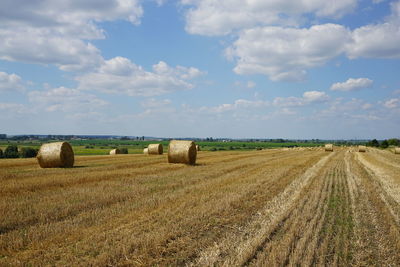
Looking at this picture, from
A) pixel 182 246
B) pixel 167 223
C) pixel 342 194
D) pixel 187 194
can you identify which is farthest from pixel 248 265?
pixel 342 194

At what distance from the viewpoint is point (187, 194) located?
10820 millimetres

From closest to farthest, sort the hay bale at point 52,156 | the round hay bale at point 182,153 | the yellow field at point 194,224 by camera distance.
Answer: the yellow field at point 194,224 < the hay bale at point 52,156 < the round hay bale at point 182,153

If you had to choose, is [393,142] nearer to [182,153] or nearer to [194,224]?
[182,153]

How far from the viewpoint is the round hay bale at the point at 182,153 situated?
21.9 metres

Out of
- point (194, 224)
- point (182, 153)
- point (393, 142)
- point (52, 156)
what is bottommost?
point (194, 224)

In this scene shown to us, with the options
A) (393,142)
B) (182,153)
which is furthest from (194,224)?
(393,142)

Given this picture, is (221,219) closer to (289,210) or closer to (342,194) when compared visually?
(289,210)

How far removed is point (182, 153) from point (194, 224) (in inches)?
575

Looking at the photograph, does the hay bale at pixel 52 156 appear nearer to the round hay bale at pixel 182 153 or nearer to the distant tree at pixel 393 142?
the round hay bale at pixel 182 153

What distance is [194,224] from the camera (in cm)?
736

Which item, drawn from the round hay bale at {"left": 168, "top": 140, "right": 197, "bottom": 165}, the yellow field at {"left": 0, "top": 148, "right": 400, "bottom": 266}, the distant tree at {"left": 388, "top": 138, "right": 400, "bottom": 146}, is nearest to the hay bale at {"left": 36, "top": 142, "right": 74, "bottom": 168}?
the round hay bale at {"left": 168, "top": 140, "right": 197, "bottom": 165}

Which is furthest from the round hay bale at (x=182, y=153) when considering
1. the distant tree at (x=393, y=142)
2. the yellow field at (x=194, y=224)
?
the distant tree at (x=393, y=142)

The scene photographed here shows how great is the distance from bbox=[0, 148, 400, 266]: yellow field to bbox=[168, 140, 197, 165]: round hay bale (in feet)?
30.0

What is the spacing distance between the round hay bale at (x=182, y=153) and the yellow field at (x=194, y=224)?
9151mm
